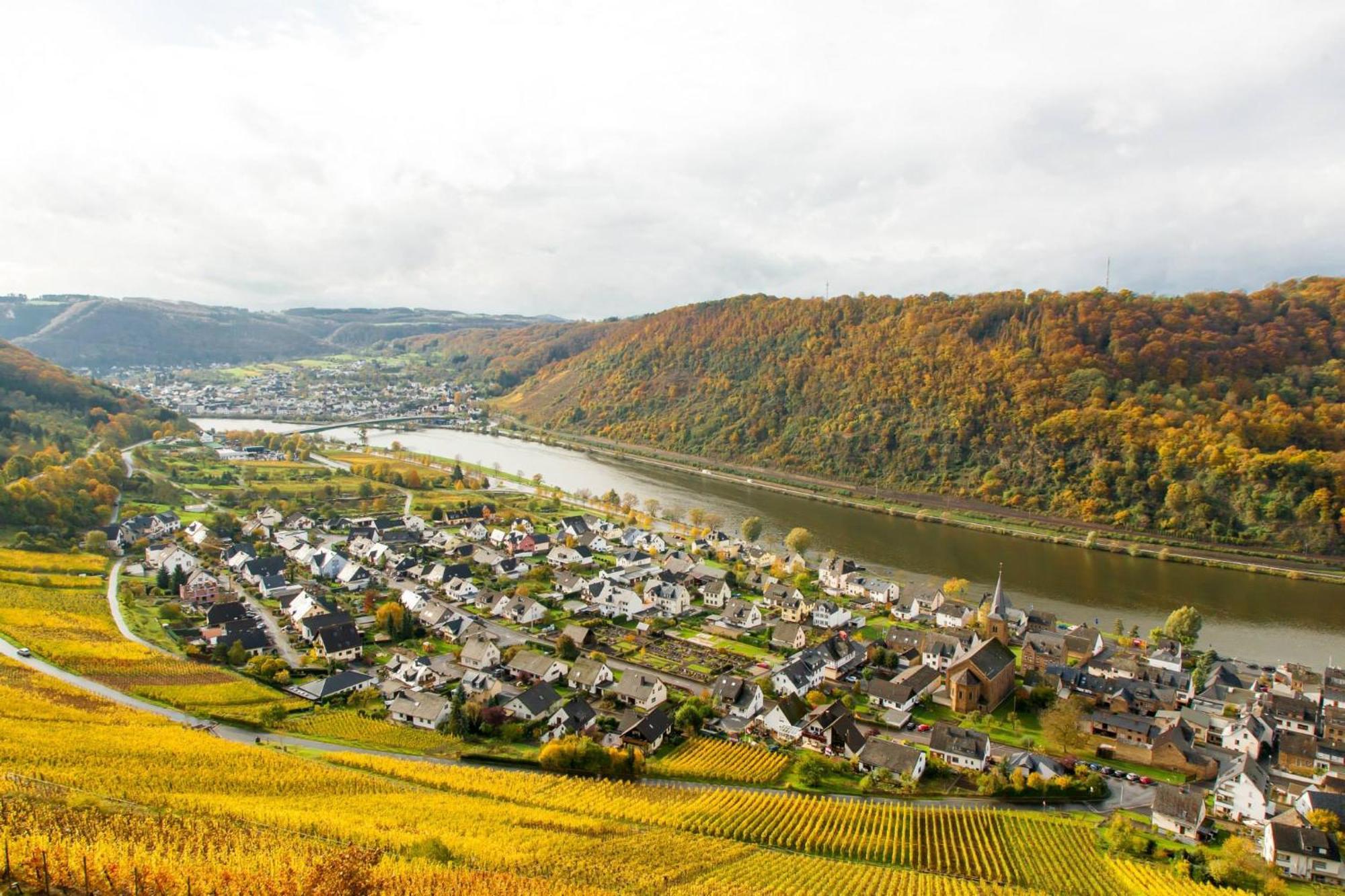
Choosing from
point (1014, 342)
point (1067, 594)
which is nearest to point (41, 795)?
point (1067, 594)

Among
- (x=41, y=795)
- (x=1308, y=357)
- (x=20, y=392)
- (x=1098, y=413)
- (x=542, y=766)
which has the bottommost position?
(x=542, y=766)

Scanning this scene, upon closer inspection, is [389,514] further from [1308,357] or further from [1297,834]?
[1308,357]

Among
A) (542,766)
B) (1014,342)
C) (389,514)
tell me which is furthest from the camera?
(1014,342)

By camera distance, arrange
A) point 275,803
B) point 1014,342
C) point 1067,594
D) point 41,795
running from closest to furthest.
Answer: point 41,795
point 275,803
point 1067,594
point 1014,342

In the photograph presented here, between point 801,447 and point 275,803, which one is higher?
point 801,447

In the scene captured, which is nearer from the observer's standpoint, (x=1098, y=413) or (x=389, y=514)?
(x=389, y=514)

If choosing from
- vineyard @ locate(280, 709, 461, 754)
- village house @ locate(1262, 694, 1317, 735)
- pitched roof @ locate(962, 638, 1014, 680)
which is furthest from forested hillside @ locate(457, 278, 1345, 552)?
vineyard @ locate(280, 709, 461, 754)

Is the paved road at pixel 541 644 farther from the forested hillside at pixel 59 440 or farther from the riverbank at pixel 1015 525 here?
the riverbank at pixel 1015 525
